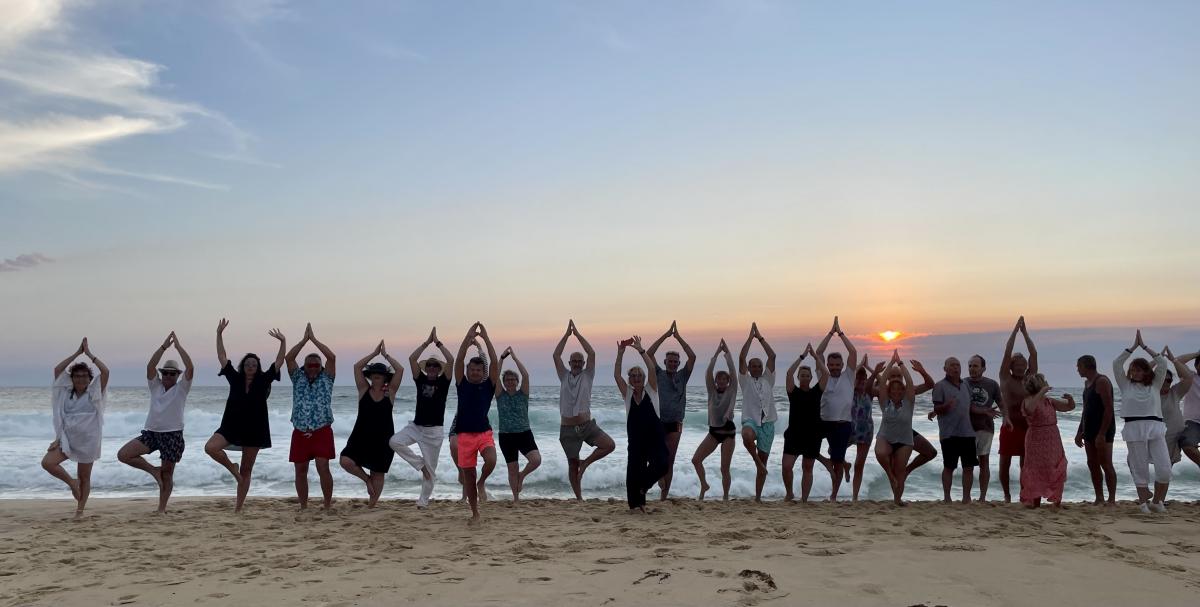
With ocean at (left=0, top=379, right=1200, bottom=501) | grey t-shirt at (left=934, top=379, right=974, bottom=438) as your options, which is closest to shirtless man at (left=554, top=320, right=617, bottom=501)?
ocean at (left=0, top=379, right=1200, bottom=501)

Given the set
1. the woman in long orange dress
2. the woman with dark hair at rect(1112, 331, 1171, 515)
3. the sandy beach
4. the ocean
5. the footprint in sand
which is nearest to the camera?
the sandy beach

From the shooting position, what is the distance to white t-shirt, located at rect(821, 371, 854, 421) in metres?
9.51

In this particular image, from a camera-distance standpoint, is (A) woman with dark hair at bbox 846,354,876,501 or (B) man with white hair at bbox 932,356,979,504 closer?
(B) man with white hair at bbox 932,356,979,504

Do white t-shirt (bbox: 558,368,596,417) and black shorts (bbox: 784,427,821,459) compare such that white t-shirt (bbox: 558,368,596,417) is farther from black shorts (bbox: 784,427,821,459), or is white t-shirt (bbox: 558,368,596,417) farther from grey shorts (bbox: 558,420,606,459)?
black shorts (bbox: 784,427,821,459)

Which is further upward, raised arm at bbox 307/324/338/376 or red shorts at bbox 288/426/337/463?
raised arm at bbox 307/324/338/376

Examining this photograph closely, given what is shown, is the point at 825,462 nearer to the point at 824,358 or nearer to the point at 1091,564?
the point at 824,358

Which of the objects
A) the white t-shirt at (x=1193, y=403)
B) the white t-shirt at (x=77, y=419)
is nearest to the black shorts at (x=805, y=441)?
the white t-shirt at (x=1193, y=403)

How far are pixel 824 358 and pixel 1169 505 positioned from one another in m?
4.49

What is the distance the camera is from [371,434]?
9.37 m

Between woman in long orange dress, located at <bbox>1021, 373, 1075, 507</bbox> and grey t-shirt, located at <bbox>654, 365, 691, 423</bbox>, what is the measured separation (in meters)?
3.93

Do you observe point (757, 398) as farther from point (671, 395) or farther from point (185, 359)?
point (185, 359)

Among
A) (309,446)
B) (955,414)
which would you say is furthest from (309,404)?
(955,414)

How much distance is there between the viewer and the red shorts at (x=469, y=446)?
26.7ft

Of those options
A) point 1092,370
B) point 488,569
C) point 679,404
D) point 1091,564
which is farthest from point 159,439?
point 1092,370
